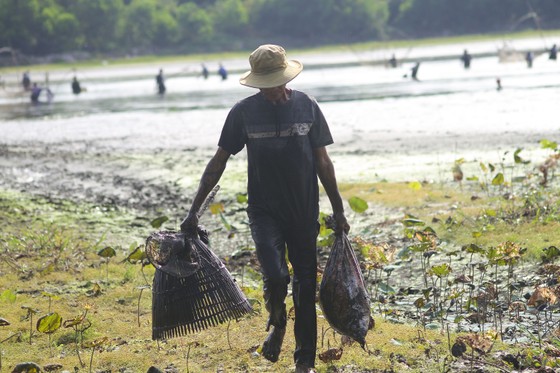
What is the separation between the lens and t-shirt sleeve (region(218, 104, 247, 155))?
16.7 ft

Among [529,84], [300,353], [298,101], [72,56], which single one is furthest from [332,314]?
[72,56]

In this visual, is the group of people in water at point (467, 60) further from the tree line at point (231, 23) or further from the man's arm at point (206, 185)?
the tree line at point (231, 23)

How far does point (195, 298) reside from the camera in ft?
17.6

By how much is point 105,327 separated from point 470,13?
288ft

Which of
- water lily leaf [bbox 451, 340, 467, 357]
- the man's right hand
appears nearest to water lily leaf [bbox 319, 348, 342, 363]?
water lily leaf [bbox 451, 340, 467, 357]

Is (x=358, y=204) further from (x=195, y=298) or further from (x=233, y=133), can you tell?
(x=233, y=133)

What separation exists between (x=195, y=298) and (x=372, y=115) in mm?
20454

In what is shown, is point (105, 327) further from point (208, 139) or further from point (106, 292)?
point (208, 139)

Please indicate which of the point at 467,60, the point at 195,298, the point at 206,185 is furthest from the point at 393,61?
the point at 195,298

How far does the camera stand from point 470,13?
90188mm

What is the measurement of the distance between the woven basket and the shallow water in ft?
28.8

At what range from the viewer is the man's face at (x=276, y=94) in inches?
198

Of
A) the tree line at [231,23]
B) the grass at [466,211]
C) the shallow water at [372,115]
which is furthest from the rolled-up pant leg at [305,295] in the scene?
the tree line at [231,23]

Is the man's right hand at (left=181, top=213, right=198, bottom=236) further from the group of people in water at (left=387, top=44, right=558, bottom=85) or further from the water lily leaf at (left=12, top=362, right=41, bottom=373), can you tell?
the group of people in water at (left=387, top=44, right=558, bottom=85)
